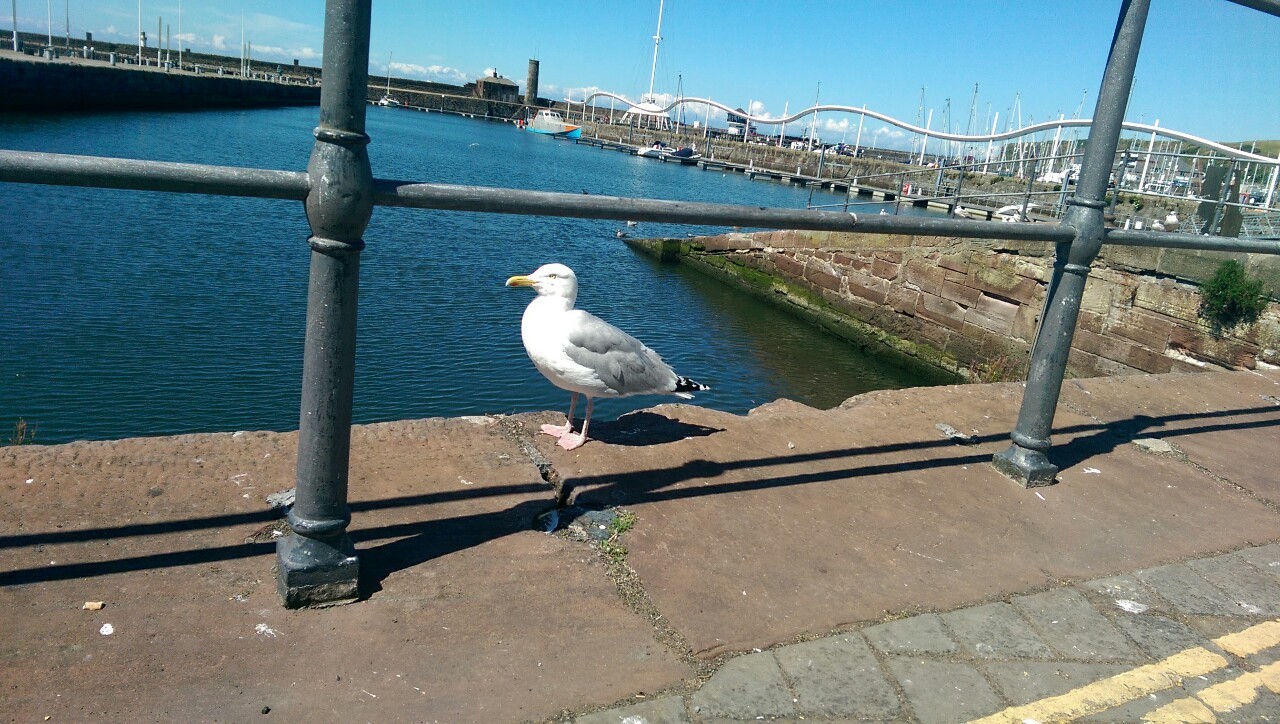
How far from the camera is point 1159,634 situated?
262cm

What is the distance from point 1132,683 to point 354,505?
8.04ft

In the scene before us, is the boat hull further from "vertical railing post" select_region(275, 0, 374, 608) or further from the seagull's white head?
"vertical railing post" select_region(275, 0, 374, 608)

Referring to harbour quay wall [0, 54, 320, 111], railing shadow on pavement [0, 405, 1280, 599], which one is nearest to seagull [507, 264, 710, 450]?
railing shadow on pavement [0, 405, 1280, 599]

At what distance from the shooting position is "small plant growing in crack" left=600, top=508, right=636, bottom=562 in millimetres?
2721

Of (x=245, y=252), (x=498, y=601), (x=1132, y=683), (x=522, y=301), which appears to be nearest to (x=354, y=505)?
(x=498, y=601)

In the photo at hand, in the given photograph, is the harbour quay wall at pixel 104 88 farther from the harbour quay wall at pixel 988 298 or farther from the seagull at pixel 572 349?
the seagull at pixel 572 349

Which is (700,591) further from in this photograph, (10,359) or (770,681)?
(10,359)

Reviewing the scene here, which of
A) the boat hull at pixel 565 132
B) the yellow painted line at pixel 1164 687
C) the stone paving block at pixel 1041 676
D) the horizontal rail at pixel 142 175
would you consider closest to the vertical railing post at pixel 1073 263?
the yellow painted line at pixel 1164 687

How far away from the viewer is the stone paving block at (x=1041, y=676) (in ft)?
7.38

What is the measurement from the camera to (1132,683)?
2.34 meters

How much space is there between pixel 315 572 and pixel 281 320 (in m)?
9.38

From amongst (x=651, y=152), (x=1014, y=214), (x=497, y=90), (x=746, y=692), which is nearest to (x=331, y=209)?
(x=746, y=692)

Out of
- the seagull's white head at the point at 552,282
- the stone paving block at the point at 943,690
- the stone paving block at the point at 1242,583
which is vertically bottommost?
the stone paving block at the point at 943,690

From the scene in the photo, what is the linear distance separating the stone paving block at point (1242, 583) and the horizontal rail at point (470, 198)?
1395mm
